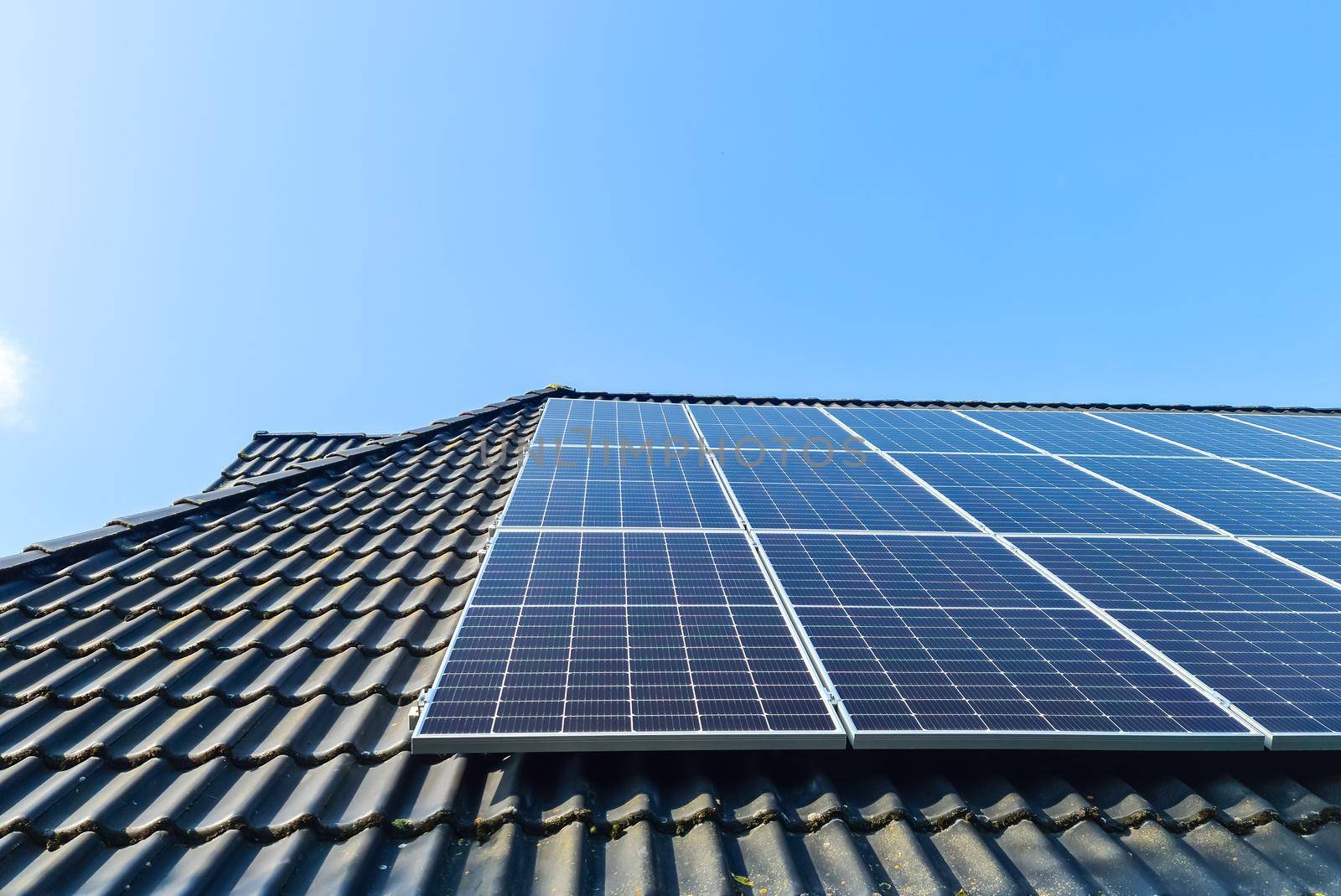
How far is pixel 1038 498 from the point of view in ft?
21.7

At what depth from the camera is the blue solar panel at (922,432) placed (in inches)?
348

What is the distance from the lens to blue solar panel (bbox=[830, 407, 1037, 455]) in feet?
29.0

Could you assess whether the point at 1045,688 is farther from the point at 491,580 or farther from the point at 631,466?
the point at 631,466

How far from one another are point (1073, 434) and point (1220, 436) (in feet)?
8.96

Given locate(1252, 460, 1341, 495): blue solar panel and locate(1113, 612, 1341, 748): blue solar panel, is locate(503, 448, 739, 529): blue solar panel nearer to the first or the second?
locate(1113, 612, 1341, 748): blue solar panel

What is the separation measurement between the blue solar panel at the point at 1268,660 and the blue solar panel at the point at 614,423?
562 cm

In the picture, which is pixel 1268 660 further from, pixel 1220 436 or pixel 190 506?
pixel 190 506

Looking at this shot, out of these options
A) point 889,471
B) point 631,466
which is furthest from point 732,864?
point 889,471

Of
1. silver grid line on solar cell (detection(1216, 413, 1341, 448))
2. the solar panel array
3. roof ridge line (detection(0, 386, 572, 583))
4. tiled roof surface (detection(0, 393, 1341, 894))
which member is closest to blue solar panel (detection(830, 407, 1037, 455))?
the solar panel array

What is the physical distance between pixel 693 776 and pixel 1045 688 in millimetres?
2221

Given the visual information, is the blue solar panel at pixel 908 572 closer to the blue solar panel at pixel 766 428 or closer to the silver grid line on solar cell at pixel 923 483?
the silver grid line on solar cell at pixel 923 483

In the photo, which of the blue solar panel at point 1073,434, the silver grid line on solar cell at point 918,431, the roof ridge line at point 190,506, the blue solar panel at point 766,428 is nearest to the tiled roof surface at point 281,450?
the roof ridge line at point 190,506

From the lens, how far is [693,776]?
332cm

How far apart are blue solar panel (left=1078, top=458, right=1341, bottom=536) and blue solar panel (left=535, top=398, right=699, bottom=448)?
18.5ft
